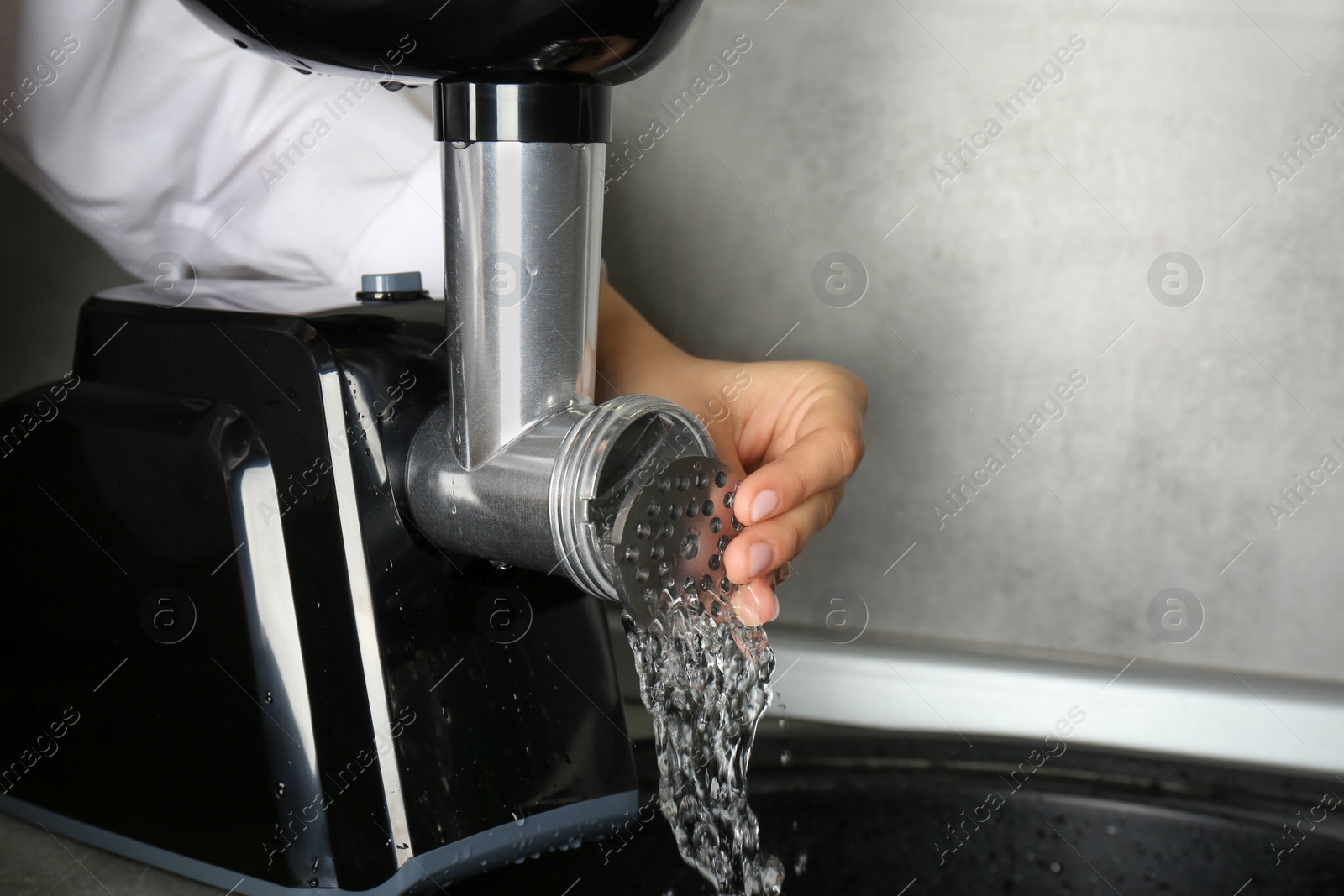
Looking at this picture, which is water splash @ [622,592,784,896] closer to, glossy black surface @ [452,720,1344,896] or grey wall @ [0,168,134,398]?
glossy black surface @ [452,720,1344,896]

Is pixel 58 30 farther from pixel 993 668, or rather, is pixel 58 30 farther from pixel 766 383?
pixel 993 668

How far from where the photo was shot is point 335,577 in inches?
17.9

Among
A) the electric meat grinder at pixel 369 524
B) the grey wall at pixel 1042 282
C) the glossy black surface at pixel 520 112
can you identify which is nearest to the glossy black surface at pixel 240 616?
the electric meat grinder at pixel 369 524

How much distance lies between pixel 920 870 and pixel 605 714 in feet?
0.68

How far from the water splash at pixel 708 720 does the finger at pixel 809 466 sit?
0.04m

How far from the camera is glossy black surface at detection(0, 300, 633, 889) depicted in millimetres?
456

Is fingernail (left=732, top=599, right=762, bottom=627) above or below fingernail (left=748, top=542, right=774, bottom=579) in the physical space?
below

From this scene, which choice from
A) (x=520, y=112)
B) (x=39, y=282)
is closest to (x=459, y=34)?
(x=520, y=112)

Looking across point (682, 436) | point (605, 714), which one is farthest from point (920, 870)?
point (682, 436)

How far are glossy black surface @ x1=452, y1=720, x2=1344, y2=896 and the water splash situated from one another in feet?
0.15

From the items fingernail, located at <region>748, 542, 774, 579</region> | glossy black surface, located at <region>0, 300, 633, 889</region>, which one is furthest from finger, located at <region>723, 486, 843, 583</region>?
glossy black surface, located at <region>0, 300, 633, 889</region>

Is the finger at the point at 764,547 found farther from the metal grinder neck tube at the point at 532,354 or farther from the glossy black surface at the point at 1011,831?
the glossy black surface at the point at 1011,831

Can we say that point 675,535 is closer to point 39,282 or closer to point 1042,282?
point 1042,282

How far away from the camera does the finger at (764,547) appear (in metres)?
0.43
